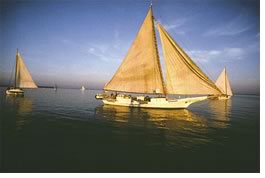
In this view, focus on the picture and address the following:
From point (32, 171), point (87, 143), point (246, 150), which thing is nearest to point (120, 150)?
point (87, 143)

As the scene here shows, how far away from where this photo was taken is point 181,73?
49.9 ft

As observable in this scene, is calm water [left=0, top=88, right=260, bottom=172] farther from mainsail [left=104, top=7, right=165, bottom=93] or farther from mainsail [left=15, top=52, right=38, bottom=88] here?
mainsail [left=15, top=52, right=38, bottom=88]

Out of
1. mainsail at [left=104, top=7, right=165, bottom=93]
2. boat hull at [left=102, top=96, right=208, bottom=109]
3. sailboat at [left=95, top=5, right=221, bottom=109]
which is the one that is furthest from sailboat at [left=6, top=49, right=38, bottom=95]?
mainsail at [left=104, top=7, right=165, bottom=93]

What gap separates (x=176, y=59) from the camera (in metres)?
15.5

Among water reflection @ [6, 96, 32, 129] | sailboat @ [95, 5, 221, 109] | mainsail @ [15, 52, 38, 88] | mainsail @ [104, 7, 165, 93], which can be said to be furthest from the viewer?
mainsail @ [15, 52, 38, 88]

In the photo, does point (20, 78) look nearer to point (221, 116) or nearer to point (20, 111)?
point (20, 111)

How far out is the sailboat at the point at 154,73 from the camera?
48.2 ft

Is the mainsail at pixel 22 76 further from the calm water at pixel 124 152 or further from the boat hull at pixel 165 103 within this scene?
the calm water at pixel 124 152

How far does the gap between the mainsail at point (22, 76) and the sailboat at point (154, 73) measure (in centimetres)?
2334

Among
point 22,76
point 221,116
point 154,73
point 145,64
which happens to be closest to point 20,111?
point 145,64

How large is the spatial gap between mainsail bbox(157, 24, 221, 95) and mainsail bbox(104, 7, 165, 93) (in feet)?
3.21

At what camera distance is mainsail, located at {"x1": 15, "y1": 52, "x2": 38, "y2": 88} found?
3288 centimetres

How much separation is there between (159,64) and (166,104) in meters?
4.17

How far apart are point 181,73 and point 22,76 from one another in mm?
32336
